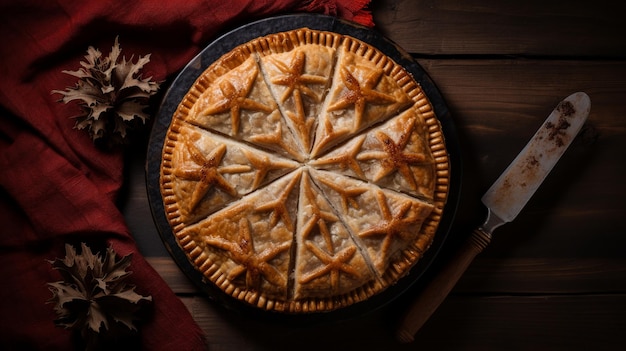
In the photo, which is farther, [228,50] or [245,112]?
[228,50]

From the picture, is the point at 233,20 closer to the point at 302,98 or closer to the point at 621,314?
the point at 302,98

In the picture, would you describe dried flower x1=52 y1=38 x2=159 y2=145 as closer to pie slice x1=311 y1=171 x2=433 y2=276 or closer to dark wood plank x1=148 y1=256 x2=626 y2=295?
pie slice x1=311 y1=171 x2=433 y2=276

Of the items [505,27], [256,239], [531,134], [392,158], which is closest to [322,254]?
[256,239]

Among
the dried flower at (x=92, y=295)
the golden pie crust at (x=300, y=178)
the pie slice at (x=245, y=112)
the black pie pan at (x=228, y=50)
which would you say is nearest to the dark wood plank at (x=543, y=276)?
the black pie pan at (x=228, y=50)

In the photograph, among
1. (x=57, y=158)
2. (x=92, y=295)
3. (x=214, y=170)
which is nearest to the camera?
(x=214, y=170)

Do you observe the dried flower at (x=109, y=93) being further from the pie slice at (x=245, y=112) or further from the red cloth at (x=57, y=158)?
the pie slice at (x=245, y=112)

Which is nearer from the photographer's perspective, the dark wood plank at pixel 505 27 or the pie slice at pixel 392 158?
the pie slice at pixel 392 158

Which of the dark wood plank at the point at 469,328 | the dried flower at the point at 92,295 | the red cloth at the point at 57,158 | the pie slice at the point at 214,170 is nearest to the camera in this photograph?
the pie slice at the point at 214,170

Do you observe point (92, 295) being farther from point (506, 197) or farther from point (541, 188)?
point (541, 188)
